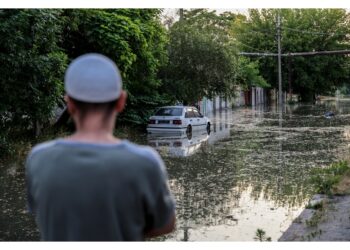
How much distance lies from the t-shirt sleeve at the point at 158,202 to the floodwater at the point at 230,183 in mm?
4955

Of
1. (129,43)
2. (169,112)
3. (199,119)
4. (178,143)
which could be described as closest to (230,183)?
(178,143)

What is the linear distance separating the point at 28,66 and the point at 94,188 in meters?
12.5

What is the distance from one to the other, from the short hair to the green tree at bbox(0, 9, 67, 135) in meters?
11.1

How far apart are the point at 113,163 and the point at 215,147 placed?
15518mm

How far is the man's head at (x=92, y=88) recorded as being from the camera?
2.05m

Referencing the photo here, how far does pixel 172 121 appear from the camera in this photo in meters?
22.7

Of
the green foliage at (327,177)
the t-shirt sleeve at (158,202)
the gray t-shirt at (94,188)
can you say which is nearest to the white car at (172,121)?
the green foliage at (327,177)

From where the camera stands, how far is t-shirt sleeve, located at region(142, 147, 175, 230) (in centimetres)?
208

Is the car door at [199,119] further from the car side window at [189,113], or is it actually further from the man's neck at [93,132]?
the man's neck at [93,132]

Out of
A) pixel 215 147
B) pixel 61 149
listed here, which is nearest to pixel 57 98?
pixel 215 147

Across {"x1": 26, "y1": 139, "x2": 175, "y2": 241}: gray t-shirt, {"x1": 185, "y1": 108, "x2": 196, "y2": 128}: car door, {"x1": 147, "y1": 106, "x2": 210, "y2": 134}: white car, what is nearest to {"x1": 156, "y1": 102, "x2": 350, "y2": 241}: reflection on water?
{"x1": 147, "y1": 106, "x2": 210, "y2": 134}: white car

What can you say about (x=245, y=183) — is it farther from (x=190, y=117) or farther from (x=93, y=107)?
(x=190, y=117)

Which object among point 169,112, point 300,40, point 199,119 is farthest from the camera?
point 300,40

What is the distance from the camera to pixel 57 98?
15.3 meters
